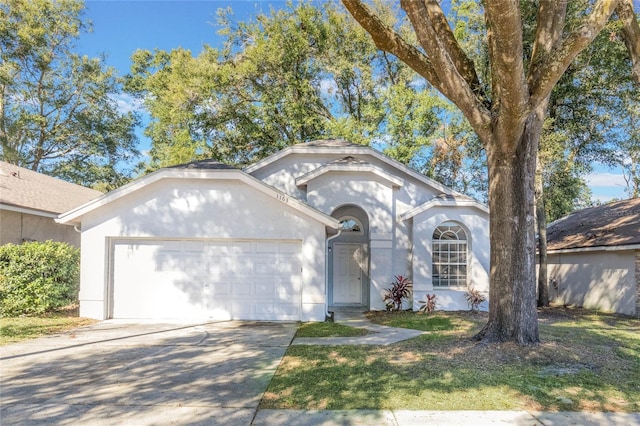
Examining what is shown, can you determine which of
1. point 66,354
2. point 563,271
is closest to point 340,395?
point 66,354

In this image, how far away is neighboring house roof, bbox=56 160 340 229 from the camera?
10.7 m

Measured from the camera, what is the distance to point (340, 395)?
200 inches

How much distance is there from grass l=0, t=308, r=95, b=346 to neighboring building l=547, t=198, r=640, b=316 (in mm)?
17192

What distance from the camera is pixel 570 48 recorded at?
20.9 feet

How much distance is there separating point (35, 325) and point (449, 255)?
41.3ft

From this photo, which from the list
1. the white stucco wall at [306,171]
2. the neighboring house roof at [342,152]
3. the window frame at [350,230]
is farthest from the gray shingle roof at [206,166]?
the window frame at [350,230]

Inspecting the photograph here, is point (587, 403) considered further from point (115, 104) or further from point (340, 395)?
point (115, 104)

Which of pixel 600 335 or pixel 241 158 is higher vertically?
pixel 241 158

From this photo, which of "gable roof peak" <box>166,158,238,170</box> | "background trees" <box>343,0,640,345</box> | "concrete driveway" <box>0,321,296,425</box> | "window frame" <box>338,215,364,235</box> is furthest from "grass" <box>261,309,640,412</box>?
"window frame" <box>338,215,364,235</box>

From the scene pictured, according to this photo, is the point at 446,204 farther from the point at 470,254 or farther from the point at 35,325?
the point at 35,325

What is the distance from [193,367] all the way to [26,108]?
25365 millimetres

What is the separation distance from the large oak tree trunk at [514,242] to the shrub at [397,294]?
554cm

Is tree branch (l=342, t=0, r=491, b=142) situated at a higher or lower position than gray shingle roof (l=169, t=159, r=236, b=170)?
higher

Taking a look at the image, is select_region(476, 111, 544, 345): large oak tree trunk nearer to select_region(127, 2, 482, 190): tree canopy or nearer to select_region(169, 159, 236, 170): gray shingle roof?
select_region(169, 159, 236, 170): gray shingle roof
